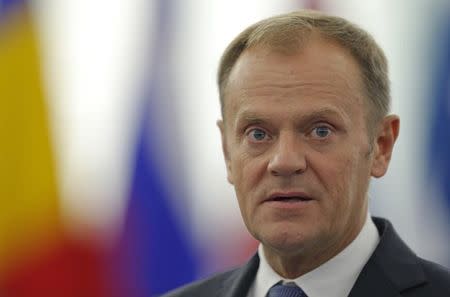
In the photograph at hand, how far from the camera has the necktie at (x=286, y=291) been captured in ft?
8.76

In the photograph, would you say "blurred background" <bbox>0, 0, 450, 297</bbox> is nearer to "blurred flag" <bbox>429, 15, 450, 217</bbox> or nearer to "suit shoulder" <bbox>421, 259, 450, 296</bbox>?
"blurred flag" <bbox>429, 15, 450, 217</bbox>

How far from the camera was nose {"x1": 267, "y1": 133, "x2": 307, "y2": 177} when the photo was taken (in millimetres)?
2514

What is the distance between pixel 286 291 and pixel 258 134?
1.45ft

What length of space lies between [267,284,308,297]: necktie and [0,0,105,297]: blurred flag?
5.71 ft

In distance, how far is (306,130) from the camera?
2574mm

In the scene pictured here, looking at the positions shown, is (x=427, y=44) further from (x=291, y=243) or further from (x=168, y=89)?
(x=291, y=243)

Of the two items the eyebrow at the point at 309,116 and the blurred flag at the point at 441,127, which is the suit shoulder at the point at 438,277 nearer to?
the eyebrow at the point at 309,116

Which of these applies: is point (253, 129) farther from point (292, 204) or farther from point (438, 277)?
point (438, 277)

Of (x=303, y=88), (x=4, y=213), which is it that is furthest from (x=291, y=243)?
(x=4, y=213)

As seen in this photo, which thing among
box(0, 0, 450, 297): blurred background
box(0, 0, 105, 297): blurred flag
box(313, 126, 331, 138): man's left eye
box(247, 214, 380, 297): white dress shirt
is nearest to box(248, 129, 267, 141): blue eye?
box(313, 126, 331, 138): man's left eye

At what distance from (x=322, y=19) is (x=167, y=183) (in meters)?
1.73

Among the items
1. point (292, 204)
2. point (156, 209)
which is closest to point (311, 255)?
point (292, 204)

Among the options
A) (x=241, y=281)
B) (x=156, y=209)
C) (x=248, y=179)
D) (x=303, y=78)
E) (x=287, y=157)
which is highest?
(x=303, y=78)

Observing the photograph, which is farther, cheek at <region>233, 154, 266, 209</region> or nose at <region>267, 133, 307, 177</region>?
cheek at <region>233, 154, 266, 209</region>
